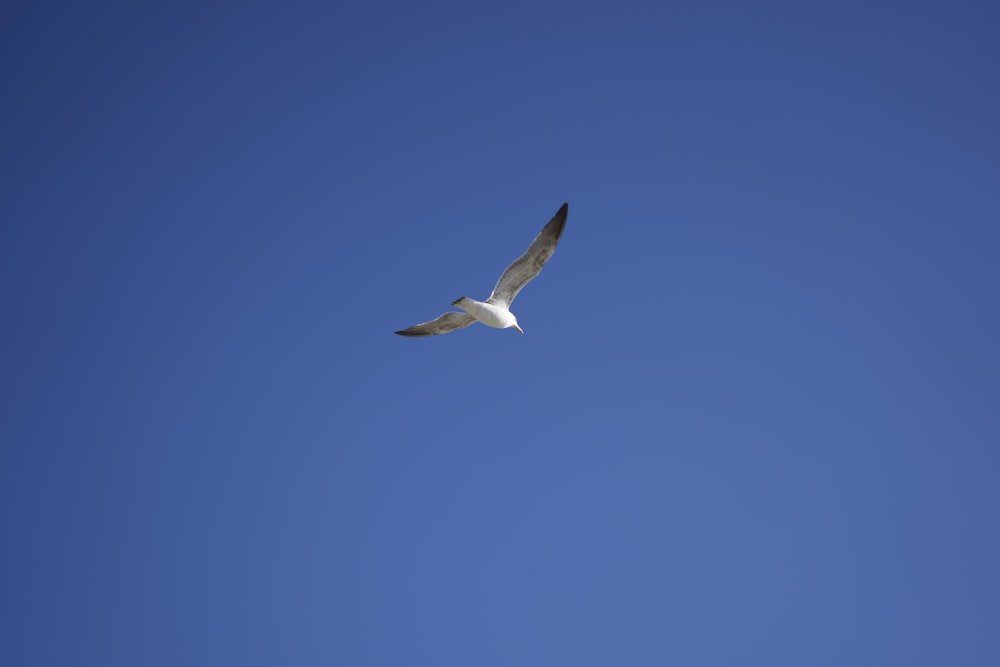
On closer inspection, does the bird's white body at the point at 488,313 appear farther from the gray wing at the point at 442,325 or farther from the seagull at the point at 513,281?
the gray wing at the point at 442,325

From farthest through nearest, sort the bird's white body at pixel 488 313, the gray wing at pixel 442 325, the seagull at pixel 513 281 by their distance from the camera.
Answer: the gray wing at pixel 442 325, the seagull at pixel 513 281, the bird's white body at pixel 488 313

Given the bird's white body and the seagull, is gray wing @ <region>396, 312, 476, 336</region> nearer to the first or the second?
the seagull

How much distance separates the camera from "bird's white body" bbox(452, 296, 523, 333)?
71.9 ft

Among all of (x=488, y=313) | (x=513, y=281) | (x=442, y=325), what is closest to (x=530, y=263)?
(x=513, y=281)

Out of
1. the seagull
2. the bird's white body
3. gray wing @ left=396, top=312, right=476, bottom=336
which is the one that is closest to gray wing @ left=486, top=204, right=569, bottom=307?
the seagull

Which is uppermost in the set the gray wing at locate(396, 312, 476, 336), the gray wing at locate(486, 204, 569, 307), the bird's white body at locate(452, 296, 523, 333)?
the gray wing at locate(486, 204, 569, 307)

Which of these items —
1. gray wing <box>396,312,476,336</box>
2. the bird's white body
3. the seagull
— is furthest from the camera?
gray wing <box>396,312,476,336</box>

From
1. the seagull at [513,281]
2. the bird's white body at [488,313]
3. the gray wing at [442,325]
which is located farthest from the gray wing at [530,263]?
the gray wing at [442,325]

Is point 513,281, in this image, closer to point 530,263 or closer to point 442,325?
point 530,263

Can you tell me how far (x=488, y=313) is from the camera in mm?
22562

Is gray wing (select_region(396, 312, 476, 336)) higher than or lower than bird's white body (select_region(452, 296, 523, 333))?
higher

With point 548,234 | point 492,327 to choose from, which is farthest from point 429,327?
point 548,234

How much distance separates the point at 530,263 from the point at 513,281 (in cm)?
62

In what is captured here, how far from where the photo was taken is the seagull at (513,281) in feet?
75.0
